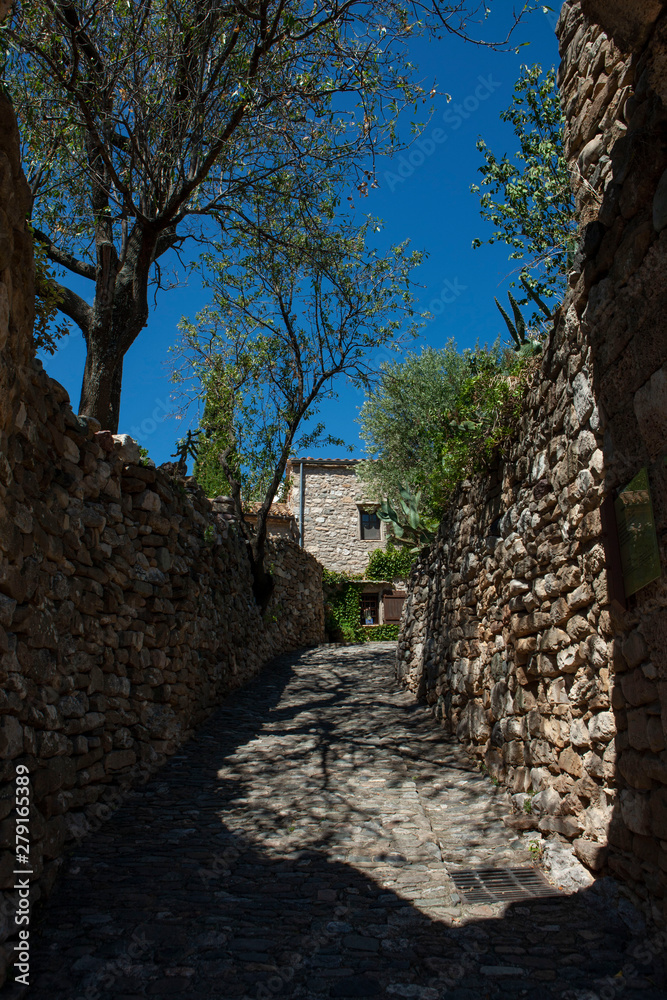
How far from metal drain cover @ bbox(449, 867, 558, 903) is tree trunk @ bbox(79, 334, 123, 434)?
512 cm

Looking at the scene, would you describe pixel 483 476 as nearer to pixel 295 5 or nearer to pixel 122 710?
pixel 122 710

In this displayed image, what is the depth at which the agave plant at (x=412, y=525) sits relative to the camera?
31.0 ft

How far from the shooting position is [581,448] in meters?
3.56

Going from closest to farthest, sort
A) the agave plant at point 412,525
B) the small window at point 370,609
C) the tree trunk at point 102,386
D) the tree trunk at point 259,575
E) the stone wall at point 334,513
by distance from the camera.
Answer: the tree trunk at point 102,386, the agave plant at point 412,525, the tree trunk at point 259,575, the small window at point 370,609, the stone wall at point 334,513

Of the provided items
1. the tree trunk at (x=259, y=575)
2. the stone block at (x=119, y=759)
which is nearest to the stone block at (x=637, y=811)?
the stone block at (x=119, y=759)

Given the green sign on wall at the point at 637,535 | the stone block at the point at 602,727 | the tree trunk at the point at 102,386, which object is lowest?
the stone block at the point at 602,727

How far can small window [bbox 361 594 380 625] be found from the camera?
1938 centimetres

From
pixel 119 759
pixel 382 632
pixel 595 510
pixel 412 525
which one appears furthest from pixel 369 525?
pixel 595 510

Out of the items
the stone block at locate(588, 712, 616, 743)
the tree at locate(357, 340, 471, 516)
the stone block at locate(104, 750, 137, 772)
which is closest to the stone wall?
the tree at locate(357, 340, 471, 516)

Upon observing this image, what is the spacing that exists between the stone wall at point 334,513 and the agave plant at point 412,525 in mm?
10007

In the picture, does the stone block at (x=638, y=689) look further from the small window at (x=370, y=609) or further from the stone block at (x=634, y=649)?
the small window at (x=370, y=609)

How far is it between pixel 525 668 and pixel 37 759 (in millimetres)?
3051

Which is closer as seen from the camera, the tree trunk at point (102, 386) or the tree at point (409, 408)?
the tree trunk at point (102, 386)

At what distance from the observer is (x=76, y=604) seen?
14.1 ft
